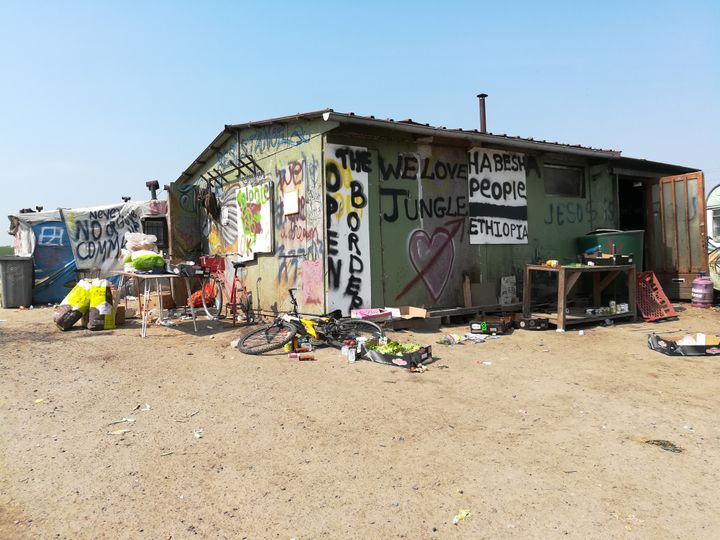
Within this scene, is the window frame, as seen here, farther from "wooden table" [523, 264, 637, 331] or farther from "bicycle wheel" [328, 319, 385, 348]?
"bicycle wheel" [328, 319, 385, 348]

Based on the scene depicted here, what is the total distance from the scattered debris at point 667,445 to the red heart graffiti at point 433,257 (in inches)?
206

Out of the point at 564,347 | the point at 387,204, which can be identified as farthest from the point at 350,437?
the point at 387,204

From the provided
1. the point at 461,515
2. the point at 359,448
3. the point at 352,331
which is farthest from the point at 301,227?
the point at 461,515

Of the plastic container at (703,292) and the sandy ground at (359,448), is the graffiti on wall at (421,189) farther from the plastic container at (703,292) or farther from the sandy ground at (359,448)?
the plastic container at (703,292)

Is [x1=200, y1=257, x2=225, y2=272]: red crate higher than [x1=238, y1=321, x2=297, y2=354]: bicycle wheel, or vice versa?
[x1=200, y1=257, x2=225, y2=272]: red crate

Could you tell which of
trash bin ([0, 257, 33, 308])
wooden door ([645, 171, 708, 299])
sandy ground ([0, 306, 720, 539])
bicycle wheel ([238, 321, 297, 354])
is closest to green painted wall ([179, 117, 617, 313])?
bicycle wheel ([238, 321, 297, 354])

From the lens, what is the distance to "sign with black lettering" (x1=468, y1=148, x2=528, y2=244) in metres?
9.27

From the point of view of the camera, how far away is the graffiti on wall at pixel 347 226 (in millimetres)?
7781

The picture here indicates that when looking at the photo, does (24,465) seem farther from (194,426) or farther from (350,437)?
(350,437)

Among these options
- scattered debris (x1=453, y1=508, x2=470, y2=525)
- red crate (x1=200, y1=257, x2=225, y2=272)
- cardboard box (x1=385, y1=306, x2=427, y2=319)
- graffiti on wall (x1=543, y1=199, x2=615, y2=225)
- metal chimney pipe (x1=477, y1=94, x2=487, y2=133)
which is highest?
metal chimney pipe (x1=477, y1=94, x2=487, y2=133)

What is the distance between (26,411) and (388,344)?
150 inches

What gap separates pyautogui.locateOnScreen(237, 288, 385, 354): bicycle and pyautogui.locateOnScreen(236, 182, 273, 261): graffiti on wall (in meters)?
2.27

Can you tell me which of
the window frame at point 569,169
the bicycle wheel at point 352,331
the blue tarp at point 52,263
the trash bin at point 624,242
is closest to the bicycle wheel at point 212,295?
the bicycle wheel at point 352,331

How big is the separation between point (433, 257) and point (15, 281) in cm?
1123
